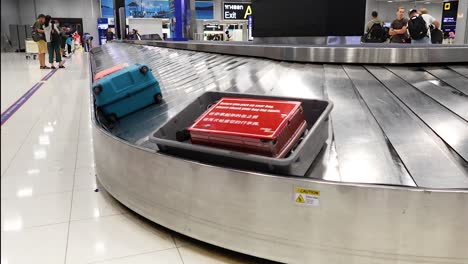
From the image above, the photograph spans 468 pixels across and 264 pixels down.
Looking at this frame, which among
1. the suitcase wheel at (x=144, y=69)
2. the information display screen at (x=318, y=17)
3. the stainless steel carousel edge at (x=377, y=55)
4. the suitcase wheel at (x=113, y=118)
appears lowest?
the suitcase wheel at (x=113, y=118)

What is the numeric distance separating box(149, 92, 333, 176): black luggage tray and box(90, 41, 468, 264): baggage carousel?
6cm

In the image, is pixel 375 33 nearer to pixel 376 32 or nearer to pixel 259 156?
pixel 376 32

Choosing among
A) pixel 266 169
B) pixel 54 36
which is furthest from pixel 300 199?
pixel 54 36

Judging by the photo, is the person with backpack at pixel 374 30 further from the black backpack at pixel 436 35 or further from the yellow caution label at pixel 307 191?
the yellow caution label at pixel 307 191

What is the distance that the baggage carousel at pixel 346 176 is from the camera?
1772 millimetres

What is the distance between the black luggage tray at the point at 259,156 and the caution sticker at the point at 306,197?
0.10 meters

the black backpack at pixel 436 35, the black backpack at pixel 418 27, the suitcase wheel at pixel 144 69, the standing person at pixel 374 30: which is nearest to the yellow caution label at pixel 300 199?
the suitcase wheel at pixel 144 69

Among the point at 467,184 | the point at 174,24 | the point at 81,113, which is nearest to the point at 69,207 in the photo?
the point at 467,184

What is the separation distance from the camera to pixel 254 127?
195 centimetres

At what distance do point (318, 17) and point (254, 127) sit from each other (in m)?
2.83

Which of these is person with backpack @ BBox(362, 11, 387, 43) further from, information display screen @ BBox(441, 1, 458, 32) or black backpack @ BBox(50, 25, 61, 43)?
information display screen @ BBox(441, 1, 458, 32)

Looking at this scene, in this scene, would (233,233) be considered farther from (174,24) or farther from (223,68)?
(174,24)

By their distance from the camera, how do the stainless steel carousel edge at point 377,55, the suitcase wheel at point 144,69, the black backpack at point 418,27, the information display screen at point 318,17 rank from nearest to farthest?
the stainless steel carousel edge at point 377,55 → the suitcase wheel at point 144,69 → the information display screen at point 318,17 → the black backpack at point 418,27

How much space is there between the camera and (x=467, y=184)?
179 cm
